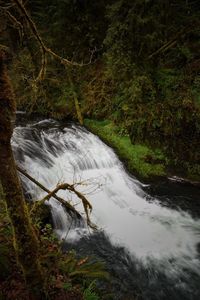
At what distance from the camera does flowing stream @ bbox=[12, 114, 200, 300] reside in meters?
7.09

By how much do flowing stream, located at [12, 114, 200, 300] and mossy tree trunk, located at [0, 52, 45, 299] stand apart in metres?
1.47

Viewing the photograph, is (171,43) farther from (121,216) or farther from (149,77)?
(121,216)

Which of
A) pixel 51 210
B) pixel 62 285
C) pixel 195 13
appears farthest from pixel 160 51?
pixel 62 285

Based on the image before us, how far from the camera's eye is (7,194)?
3.67 metres

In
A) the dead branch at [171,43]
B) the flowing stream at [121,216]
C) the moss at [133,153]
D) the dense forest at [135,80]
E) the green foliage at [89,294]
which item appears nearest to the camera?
the green foliage at [89,294]

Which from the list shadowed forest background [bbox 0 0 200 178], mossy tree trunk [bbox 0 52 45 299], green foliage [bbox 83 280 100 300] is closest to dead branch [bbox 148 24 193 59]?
shadowed forest background [bbox 0 0 200 178]

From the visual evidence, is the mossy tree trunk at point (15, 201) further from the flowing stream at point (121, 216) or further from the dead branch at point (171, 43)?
the dead branch at point (171, 43)

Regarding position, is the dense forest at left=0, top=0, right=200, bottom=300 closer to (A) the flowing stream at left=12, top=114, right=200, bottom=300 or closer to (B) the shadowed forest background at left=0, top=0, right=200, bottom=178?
(B) the shadowed forest background at left=0, top=0, right=200, bottom=178

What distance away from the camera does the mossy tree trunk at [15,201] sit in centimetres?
346

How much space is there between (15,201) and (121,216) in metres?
5.81

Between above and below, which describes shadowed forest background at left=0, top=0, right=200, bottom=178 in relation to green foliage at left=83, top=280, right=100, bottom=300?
above

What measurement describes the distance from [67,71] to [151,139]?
5.02 meters

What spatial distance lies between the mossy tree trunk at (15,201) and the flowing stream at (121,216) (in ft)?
4.81

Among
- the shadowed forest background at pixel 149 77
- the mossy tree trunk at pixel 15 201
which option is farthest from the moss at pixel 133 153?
the mossy tree trunk at pixel 15 201
